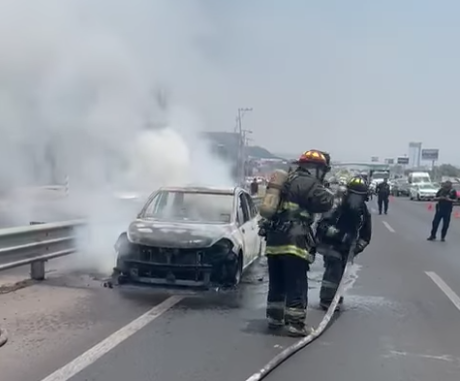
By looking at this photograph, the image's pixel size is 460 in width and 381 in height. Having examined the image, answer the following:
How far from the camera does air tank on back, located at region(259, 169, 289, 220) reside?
20.8 ft

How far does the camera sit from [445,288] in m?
9.30

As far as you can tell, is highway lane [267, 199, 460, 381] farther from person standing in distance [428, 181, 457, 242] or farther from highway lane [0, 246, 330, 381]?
person standing in distance [428, 181, 457, 242]

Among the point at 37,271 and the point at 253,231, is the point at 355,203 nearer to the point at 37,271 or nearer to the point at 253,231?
the point at 253,231

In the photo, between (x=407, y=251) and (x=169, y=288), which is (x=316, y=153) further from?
(x=407, y=251)

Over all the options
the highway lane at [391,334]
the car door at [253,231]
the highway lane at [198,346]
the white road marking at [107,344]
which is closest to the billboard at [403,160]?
the highway lane at [391,334]

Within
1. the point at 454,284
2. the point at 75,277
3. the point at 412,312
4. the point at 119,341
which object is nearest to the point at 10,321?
the point at 119,341

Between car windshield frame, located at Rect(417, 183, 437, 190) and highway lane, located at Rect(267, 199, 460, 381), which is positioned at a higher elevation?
highway lane, located at Rect(267, 199, 460, 381)

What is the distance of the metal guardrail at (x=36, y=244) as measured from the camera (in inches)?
312

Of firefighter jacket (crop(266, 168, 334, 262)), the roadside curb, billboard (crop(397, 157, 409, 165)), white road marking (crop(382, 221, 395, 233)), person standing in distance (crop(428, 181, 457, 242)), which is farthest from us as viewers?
billboard (crop(397, 157, 409, 165))

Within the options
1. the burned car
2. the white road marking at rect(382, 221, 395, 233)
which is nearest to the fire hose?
the burned car

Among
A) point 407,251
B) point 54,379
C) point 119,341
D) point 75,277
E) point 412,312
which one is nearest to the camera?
point 54,379

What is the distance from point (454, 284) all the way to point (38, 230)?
6.02 metres

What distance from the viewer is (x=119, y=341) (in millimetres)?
5812

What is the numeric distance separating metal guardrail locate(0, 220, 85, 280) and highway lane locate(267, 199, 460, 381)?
401 centimetres
